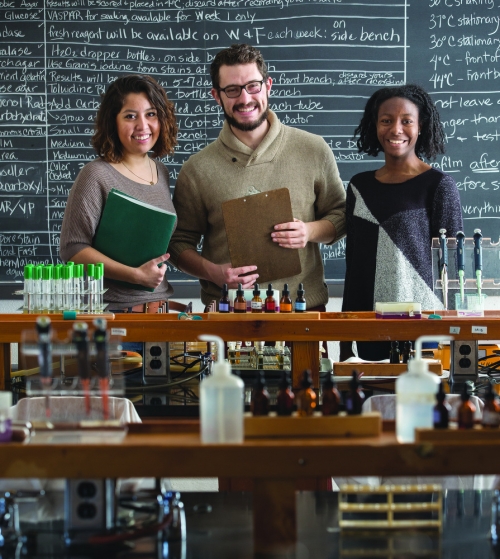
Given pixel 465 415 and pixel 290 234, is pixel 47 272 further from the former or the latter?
pixel 465 415

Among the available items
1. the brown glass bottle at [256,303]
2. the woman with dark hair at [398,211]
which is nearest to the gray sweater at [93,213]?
the brown glass bottle at [256,303]

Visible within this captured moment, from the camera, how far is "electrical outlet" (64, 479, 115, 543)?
146cm

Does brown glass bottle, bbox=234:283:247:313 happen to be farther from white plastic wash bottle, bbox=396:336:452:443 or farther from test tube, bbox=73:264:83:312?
white plastic wash bottle, bbox=396:336:452:443

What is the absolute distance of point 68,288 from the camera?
2.73 metres

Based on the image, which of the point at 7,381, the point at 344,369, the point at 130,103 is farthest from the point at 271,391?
the point at 130,103

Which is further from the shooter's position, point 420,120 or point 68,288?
point 420,120

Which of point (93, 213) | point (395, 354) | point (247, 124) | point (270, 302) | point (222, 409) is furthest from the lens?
point (247, 124)

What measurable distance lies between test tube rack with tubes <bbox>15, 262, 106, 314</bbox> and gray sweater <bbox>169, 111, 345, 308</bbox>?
76 centimetres

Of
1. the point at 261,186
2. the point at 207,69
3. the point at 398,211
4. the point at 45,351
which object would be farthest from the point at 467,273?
the point at 207,69

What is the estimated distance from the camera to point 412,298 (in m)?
3.19

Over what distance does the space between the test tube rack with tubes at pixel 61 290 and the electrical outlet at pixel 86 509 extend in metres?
1.31

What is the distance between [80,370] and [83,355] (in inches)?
2.1

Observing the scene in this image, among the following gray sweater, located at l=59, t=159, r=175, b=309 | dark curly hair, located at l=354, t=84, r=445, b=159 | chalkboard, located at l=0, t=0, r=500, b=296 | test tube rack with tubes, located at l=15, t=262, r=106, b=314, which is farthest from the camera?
chalkboard, located at l=0, t=0, r=500, b=296

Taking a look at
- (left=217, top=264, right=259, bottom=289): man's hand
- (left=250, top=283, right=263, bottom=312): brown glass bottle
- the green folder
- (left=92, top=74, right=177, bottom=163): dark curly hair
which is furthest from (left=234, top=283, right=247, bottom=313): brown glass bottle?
(left=92, top=74, right=177, bottom=163): dark curly hair
